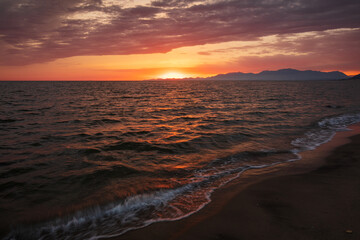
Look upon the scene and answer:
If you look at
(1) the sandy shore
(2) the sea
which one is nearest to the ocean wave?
(2) the sea

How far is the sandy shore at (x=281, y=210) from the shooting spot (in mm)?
4052

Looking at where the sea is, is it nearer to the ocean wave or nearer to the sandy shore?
the ocean wave

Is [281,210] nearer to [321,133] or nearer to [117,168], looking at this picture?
[117,168]

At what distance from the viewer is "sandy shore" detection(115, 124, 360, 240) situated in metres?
4.05

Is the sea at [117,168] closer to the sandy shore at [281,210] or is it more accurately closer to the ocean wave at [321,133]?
the ocean wave at [321,133]

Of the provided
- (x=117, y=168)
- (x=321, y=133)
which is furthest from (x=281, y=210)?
(x=321, y=133)

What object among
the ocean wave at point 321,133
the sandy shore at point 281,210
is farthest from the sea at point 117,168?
the sandy shore at point 281,210

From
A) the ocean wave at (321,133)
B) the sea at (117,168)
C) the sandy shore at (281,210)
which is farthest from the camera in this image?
the ocean wave at (321,133)

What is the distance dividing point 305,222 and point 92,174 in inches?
259

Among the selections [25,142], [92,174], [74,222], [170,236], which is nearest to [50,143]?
[25,142]

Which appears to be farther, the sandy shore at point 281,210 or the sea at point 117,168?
the sea at point 117,168

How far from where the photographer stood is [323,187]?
589cm

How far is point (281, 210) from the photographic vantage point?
480cm

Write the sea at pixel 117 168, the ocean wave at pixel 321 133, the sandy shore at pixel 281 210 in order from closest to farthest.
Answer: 1. the sandy shore at pixel 281 210
2. the sea at pixel 117 168
3. the ocean wave at pixel 321 133
